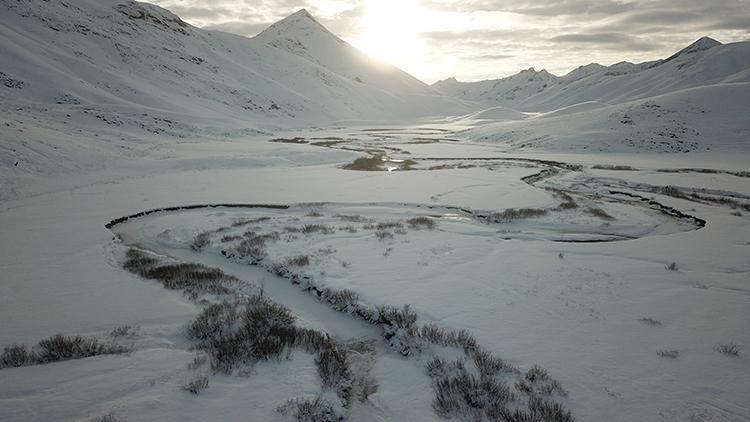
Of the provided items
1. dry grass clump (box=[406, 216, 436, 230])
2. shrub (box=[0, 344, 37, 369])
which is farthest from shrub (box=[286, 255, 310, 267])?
shrub (box=[0, 344, 37, 369])

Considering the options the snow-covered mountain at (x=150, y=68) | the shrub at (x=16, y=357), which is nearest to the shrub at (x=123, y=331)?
the shrub at (x=16, y=357)

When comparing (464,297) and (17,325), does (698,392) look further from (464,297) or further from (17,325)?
(17,325)

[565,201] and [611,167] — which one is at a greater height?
[611,167]

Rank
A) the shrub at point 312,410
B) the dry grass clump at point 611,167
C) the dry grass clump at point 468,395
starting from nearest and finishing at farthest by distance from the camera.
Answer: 1. the shrub at point 312,410
2. the dry grass clump at point 468,395
3. the dry grass clump at point 611,167

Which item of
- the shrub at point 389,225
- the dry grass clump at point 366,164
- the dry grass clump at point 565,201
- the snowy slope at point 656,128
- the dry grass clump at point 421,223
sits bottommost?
the shrub at point 389,225

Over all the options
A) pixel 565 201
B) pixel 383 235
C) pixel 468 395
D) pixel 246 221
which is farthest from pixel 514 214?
pixel 468 395

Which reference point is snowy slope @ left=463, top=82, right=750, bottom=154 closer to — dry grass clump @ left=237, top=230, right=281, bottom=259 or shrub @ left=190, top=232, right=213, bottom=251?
dry grass clump @ left=237, top=230, right=281, bottom=259

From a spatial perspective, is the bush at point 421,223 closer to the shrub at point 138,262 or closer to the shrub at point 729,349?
the shrub at point 138,262

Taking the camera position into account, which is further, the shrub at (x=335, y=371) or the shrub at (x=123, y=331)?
the shrub at (x=123, y=331)

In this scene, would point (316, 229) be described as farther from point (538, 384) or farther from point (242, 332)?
point (538, 384)
